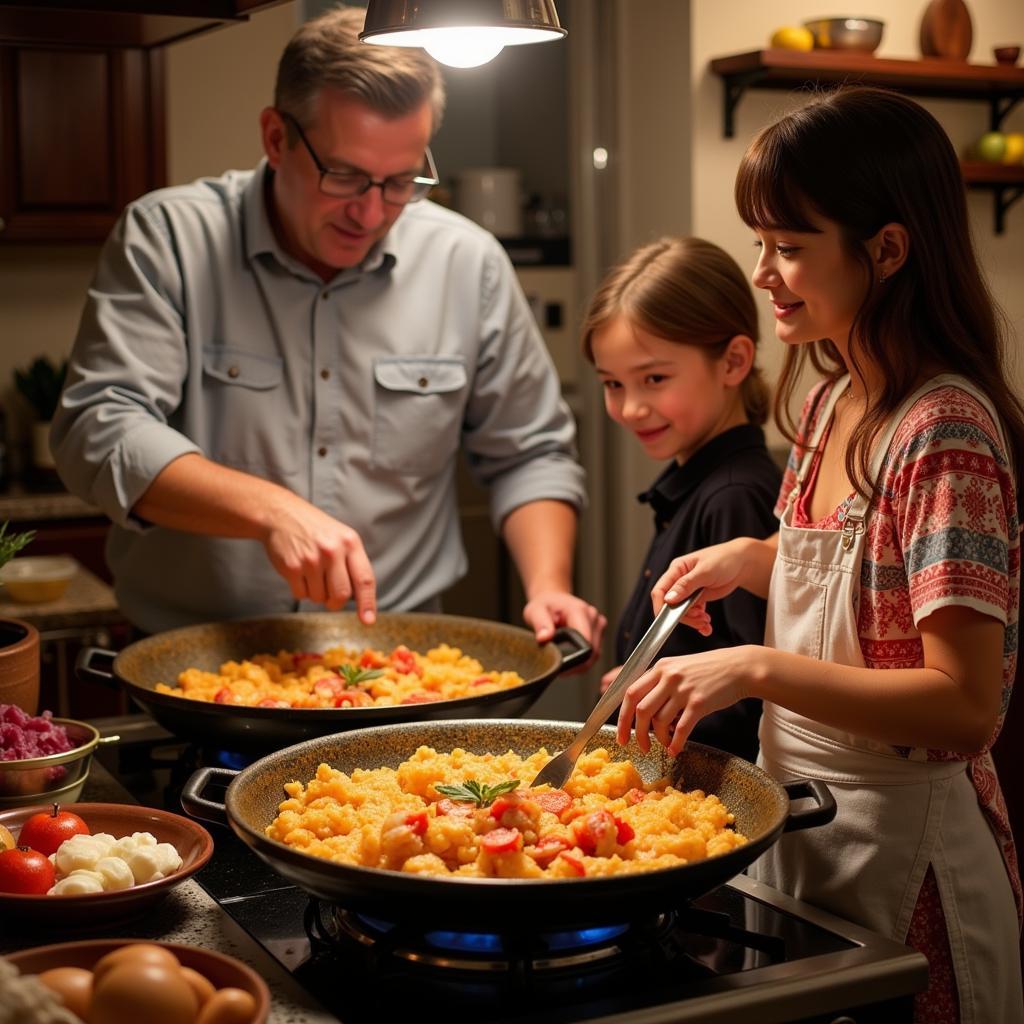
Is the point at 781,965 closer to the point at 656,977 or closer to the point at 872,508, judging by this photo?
the point at 656,977

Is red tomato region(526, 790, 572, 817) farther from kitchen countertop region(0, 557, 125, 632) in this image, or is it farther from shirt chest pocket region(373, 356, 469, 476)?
kitchen countertop region(0, 557, 125, 632)

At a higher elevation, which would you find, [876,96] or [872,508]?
[876,96]

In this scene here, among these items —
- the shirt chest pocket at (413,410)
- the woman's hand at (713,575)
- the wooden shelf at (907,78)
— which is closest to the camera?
the woman's hand at (713,575)

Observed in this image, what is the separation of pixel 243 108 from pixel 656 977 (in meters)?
3.83

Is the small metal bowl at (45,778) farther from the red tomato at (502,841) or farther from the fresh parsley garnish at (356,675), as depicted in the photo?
the red tomato at (502,841)

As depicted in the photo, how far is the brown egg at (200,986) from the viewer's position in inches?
38.0

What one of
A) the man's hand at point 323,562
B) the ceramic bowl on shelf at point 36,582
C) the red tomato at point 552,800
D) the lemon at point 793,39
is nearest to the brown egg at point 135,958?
the red tomato at point 552,800

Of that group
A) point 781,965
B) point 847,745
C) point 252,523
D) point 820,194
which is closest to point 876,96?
point 820,194

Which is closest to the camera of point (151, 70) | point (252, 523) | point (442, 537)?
point (252, 523)

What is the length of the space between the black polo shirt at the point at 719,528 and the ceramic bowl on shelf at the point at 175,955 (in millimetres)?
879

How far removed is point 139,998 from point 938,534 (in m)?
0.84

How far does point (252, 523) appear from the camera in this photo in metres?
1.94

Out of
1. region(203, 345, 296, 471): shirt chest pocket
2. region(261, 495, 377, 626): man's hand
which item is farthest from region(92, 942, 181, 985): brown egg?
region(203, 345, 296, 471): shirt chest pocket

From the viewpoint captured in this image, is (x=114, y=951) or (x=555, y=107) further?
(x=555, y=107)
